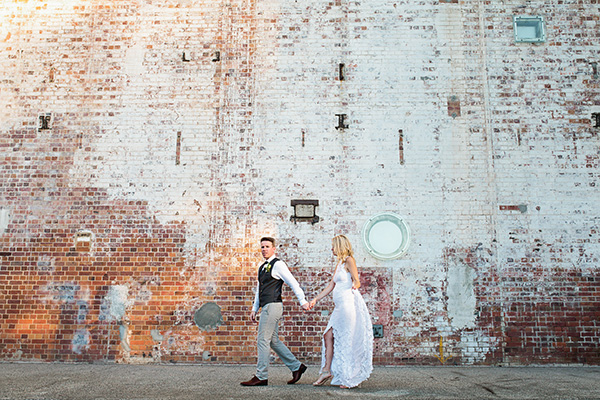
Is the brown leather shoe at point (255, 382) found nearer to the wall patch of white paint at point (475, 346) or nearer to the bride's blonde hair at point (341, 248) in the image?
the bride's blonde hair at point (341, 248)

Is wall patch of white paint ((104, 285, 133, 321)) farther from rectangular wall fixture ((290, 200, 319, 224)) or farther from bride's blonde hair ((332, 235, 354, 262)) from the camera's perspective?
bride's blonde hair ((332, 235, 354, 262))

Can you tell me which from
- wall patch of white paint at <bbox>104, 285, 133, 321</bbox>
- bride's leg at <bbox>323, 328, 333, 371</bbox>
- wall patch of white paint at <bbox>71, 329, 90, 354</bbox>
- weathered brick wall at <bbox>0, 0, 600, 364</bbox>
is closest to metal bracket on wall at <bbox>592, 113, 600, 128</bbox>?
weathered brick wall at <bbox>0, 0, 600, 364</bbox>

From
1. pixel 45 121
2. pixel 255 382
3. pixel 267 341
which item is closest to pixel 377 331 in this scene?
pixel 267 341

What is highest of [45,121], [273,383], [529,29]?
[529,29]

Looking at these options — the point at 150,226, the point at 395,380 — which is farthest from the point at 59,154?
the point at 395,380

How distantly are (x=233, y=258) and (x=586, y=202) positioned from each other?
5.36 metres

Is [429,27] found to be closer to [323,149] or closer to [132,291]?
[323,149]

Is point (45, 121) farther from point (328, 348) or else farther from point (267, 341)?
point (328, 348)

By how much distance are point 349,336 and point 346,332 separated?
0.05 meters

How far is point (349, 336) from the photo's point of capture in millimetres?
5160

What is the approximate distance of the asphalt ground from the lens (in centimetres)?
448

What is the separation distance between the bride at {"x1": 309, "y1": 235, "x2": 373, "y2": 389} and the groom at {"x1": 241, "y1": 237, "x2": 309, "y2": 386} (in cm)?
28

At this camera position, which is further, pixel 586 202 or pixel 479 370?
pixel 586 202

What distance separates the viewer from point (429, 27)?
8117mm
